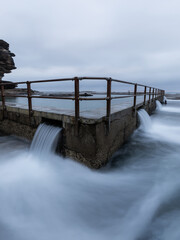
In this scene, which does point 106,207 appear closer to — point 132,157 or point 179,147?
point 132,157

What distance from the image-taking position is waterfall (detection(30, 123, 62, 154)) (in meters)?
3.55

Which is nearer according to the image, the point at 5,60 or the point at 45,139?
the point at 45,139

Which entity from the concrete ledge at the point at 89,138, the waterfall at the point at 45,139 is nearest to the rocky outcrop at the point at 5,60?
the waterfall at the point at 45,139

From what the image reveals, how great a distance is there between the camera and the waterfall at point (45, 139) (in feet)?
11.6

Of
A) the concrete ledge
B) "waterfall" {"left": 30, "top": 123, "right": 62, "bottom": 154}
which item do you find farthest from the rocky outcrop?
the concrete ledge

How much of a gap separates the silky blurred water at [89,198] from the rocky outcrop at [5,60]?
43168 millimetres

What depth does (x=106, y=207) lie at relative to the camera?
93.7 inches

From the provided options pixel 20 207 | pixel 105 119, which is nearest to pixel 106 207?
pixel 20 207

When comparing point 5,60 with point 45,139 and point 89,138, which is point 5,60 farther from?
point 89,138

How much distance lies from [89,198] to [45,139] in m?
2.07

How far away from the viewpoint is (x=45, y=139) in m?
3.81

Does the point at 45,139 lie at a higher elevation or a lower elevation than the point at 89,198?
higher

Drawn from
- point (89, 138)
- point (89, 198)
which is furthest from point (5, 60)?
point (89, 198)

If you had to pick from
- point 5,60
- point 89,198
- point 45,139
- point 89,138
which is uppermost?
point 5,60
